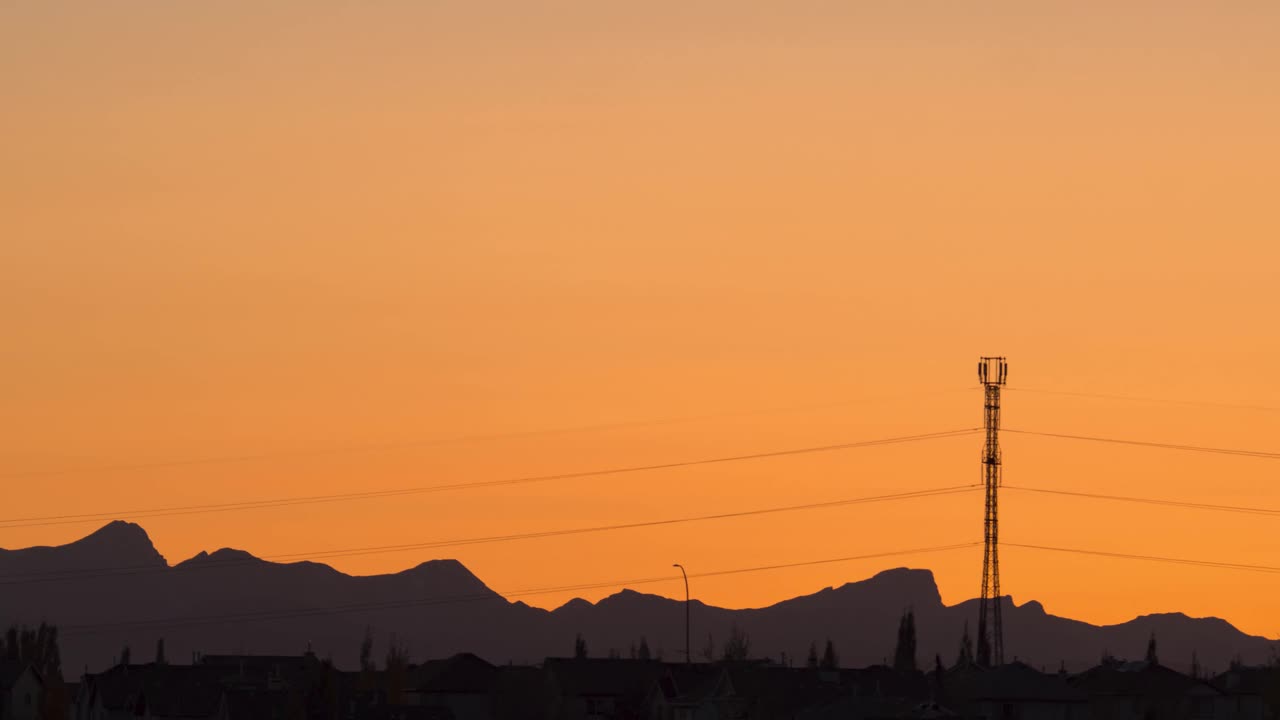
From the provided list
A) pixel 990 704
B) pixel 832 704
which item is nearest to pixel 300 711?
pixel 832 704

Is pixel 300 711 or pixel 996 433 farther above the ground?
pixel 996 433

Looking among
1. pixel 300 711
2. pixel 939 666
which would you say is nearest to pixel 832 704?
pixel 939 666

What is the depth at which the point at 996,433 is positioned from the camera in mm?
189875

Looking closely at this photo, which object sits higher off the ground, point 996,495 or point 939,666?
point 996,495

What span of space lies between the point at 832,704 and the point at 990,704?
14792 millimetres

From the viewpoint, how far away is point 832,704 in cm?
19300

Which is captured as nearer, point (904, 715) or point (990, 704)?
A: point (904, 715)

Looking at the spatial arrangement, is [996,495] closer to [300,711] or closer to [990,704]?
[990,704]

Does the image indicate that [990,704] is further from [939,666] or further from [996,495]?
[996,495]

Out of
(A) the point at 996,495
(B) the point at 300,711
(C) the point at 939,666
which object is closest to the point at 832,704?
(C) the point at 939,666

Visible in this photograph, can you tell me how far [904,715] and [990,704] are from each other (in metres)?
19.2

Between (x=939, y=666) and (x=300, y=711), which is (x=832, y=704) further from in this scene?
(x=300, y=711)

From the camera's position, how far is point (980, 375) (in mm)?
192625

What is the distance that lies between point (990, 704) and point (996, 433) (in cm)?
2444
